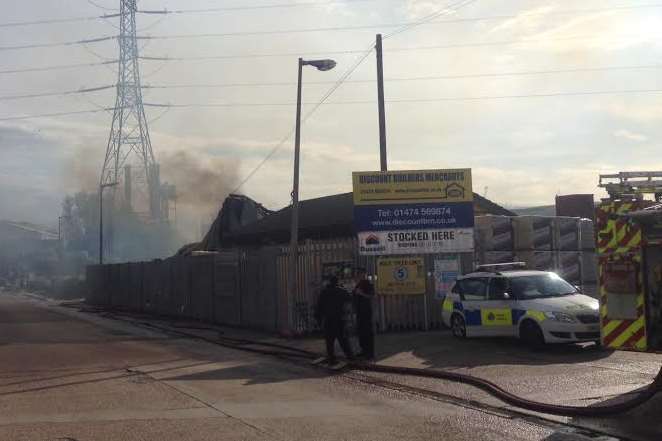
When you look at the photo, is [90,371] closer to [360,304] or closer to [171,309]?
[360,304]

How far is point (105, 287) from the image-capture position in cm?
4444

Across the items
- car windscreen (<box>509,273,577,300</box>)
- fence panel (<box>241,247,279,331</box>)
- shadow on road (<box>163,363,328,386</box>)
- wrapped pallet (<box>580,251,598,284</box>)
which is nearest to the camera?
shadow on road (<box>163,363,328,386</box>)

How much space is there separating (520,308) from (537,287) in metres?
0.77

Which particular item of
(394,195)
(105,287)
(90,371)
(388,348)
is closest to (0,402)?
(90,371)

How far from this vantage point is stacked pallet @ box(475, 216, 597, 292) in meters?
19.2

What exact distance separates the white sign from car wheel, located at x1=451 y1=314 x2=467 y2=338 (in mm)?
2669

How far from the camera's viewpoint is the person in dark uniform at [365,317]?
14000mm

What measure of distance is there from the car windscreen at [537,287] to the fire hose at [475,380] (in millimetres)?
2993

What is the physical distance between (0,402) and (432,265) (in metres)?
10.9

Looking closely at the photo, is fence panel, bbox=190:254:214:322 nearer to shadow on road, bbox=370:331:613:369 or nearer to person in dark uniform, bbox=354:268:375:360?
shadow on road, bbox=370:331:613:369

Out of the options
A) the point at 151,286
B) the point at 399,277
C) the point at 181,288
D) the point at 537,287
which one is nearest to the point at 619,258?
the point at 537,287

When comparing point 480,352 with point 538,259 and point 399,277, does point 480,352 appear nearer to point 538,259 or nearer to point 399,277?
point 399,277

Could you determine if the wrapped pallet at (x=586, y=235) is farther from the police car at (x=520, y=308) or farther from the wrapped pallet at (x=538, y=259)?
the police car at (x=520, y=308)

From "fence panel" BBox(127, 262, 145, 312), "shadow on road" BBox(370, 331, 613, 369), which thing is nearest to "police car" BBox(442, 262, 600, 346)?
"shadow on road" BBox(370, 331, 613, 369)
